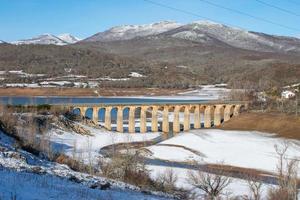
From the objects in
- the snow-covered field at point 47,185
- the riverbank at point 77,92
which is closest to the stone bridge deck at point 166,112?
the riverbank at point 77,92

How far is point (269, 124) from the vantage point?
260ft

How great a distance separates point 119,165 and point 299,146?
36020 mm

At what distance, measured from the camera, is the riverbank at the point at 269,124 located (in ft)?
242

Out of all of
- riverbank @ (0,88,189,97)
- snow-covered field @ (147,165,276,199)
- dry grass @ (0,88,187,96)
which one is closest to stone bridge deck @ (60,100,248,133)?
snow-covered field @ (147,165,276,199)

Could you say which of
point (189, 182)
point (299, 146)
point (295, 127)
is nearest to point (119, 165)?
point (189, 182)

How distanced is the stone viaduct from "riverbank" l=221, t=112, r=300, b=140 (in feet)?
24.3

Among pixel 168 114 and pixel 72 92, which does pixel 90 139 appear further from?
pixel 72 92

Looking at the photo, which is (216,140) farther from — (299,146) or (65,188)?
(65,188)

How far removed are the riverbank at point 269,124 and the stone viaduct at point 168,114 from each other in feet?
24.3

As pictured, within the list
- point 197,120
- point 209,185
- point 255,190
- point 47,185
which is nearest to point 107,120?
point 197,120

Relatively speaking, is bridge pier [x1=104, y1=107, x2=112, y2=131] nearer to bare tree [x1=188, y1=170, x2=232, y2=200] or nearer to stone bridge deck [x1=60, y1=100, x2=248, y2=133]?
stone bridge deck [x1=60, y1=100, x2=248, y2=133]

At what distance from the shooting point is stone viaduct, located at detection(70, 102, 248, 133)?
83.4m

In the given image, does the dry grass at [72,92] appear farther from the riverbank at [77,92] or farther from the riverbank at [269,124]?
the riverbank at [269,124]

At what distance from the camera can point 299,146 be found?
62031 millimetres
